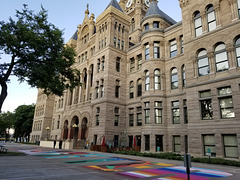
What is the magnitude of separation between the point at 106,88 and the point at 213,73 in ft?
58.1

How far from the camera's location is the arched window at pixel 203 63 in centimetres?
2158

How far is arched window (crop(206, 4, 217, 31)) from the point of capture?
2164cm

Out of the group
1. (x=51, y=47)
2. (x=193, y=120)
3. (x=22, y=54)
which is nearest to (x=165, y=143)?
(x=193, y=120)

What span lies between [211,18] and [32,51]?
69.1ft

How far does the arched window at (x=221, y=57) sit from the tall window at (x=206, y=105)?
2.87 metres

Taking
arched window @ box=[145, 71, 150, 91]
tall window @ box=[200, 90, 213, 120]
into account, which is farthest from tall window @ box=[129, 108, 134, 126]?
tall window @ box=[200, 90, 213, 120]

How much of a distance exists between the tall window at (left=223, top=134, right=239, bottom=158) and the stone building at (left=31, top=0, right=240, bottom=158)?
0.09 meters

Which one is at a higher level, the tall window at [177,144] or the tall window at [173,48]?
the tall window at [173,48]

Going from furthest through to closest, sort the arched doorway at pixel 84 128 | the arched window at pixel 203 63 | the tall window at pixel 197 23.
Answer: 1. the arched doorway at pixel 84 128
2. the tall window at pixel 197 23
3. the arched window at pixel 203 63

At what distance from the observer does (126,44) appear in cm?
3819

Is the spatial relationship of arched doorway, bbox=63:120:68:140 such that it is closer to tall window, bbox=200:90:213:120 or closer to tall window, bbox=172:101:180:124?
tall window, bbox=172:101:180:124

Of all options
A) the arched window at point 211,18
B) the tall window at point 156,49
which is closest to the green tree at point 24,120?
the tall window at point 156,49

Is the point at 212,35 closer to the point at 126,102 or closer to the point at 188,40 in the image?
the point at 188,40

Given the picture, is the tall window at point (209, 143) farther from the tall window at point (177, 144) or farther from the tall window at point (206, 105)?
the tall window at point (177, 144)
